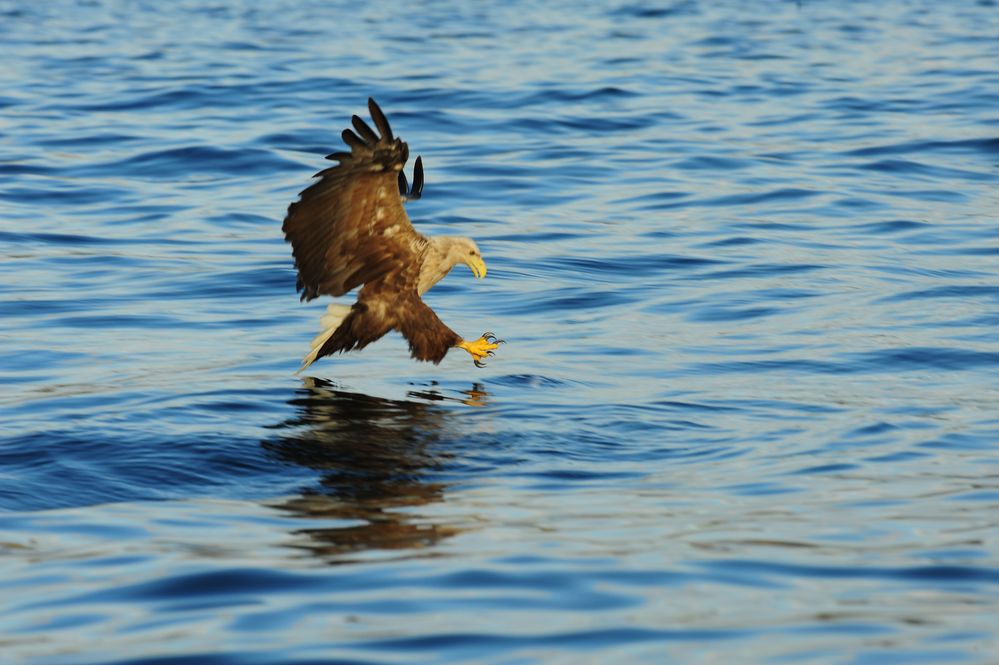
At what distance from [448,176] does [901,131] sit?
5.04 m

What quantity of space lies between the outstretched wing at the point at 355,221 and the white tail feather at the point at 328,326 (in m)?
0.16

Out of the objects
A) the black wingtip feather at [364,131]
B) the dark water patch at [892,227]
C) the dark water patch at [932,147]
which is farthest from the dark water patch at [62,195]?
the dark water patch at [932,147]

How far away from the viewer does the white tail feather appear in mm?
8367

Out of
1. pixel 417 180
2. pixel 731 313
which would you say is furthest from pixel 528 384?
pixel 731 313

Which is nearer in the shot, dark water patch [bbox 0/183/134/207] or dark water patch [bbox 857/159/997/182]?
dark water patch [bbox 0/183/134/207]

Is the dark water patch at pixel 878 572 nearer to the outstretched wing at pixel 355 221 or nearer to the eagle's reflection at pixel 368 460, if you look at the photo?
the eagle's reflection at pixel 368 460

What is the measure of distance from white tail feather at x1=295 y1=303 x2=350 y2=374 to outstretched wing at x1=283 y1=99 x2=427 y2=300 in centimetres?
16

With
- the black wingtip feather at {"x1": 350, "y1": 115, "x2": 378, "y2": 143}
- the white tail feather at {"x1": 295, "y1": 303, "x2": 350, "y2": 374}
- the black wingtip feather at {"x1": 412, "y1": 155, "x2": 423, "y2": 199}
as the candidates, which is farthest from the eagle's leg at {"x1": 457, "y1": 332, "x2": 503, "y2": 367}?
the black wingtip feather at {"x1": 350, "y1": 115, "x2": 378, "y2": 143}

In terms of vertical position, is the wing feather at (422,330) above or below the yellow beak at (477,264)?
below

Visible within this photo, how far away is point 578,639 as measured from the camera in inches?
176

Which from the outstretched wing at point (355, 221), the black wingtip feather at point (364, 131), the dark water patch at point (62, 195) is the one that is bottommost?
the dark water patch at point (62, 195)

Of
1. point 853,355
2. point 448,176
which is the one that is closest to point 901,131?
point 448,176

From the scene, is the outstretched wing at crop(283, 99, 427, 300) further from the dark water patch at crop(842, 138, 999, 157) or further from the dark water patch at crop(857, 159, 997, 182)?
the dark water patch at crop(842, 138, 999, 157)

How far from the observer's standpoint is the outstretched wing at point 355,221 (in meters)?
7.50
